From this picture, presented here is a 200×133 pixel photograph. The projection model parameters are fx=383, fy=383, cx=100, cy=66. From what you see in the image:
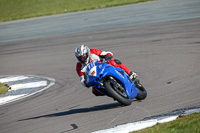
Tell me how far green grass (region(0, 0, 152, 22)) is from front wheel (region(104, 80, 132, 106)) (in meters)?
23.9

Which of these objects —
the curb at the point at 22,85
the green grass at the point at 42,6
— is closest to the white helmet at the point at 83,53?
the curb at the point at 22,85

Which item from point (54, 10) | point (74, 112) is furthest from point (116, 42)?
point (54, 10)

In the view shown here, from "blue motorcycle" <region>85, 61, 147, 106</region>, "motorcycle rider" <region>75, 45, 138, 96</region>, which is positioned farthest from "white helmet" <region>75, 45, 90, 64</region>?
"blue motorcycle" <region>85, 61, 147, 106</region>

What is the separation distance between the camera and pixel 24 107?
31.4 ft

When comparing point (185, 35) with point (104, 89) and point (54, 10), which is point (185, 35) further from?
point (54, 10)

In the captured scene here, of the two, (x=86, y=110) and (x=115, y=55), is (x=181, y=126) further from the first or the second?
(x=115, y=55)

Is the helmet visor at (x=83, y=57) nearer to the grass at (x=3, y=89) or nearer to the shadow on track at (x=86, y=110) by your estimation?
the shadow on track at (x=86, y=110)

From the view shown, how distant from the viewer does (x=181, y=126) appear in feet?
17.2

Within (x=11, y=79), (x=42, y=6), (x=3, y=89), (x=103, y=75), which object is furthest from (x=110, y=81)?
(x=42, y=6)

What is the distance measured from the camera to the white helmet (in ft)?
25.6

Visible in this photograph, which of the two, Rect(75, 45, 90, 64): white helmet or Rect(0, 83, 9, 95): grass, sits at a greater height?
Rect(75, 45, 90, 64): white helmet

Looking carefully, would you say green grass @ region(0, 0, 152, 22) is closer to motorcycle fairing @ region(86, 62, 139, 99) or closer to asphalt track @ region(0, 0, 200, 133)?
asphalt track @ region(0, 0, 200, 133)

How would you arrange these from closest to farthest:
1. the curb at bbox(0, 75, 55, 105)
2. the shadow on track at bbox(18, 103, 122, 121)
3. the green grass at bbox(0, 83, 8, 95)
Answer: the shadow on track at bbox(18, 103, 122, 121), the curb at bbox(0, 75, 55, 105), the green grass at bbox(0, 83, 8, 95)

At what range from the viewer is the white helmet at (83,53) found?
7.79 metres
